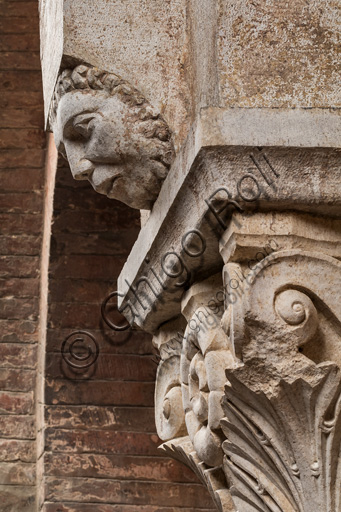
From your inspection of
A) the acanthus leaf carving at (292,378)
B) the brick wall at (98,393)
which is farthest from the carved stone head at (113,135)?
the brick wall at (98,393)

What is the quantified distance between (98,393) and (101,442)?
16 centimetres

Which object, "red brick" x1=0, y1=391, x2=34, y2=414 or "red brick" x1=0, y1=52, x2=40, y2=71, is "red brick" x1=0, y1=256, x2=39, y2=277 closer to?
"red brick" x1=0, y1=391, x2=34, y2=414

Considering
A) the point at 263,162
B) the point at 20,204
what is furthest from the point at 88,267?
the point at 263,162

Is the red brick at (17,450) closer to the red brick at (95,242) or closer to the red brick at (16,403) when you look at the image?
the red brick at (16,403)

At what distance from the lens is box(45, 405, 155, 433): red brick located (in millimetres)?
3051

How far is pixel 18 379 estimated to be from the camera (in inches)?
126

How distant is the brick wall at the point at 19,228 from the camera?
10.4 feet

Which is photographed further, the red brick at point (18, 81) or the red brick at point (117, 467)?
the red brick at point (18, 81)

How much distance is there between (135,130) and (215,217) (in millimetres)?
315

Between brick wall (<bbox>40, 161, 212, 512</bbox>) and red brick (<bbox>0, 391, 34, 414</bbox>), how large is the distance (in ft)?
0.49

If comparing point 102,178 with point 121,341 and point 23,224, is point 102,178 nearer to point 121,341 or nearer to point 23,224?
point 121,341

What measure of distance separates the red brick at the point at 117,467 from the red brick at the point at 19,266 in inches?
25.5

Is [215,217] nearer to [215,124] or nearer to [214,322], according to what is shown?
[215,124]

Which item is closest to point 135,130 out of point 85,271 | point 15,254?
point 85,271
